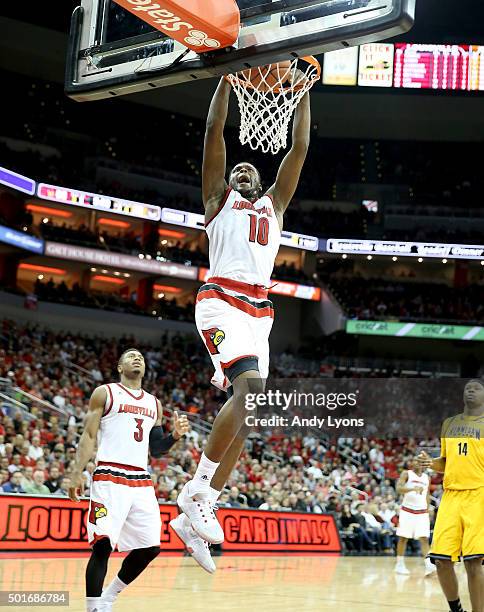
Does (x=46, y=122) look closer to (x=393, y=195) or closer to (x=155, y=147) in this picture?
(x=155, y=147)

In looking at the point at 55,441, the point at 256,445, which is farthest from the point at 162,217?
the point at 55,441

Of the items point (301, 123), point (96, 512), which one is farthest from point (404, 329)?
point (301, 123)

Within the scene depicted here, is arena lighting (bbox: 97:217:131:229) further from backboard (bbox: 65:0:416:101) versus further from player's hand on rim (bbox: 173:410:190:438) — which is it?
backboard (bbox: 65:0:416:101)

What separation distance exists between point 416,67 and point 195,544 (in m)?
29.7

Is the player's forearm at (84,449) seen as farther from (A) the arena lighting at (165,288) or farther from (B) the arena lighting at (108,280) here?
(A) the arena lighting at (165,288)

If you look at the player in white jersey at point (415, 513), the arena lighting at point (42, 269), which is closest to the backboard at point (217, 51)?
the player in white jersey at point (415, 513)

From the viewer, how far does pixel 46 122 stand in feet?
110

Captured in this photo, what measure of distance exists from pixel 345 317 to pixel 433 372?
422cm

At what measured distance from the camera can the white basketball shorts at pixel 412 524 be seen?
15.4 meters

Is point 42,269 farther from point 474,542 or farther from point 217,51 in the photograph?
point 217,51

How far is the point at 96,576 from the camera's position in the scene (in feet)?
23.6

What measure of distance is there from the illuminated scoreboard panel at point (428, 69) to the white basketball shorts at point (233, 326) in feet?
93.3

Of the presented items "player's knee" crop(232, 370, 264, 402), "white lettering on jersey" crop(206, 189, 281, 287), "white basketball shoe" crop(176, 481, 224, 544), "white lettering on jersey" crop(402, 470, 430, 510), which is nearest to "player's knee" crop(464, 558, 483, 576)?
"white basketball shoe" crop(176, 481, 224, 544)

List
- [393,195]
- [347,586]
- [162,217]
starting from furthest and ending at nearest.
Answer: [393,195]
[162,217]
[347,586]
